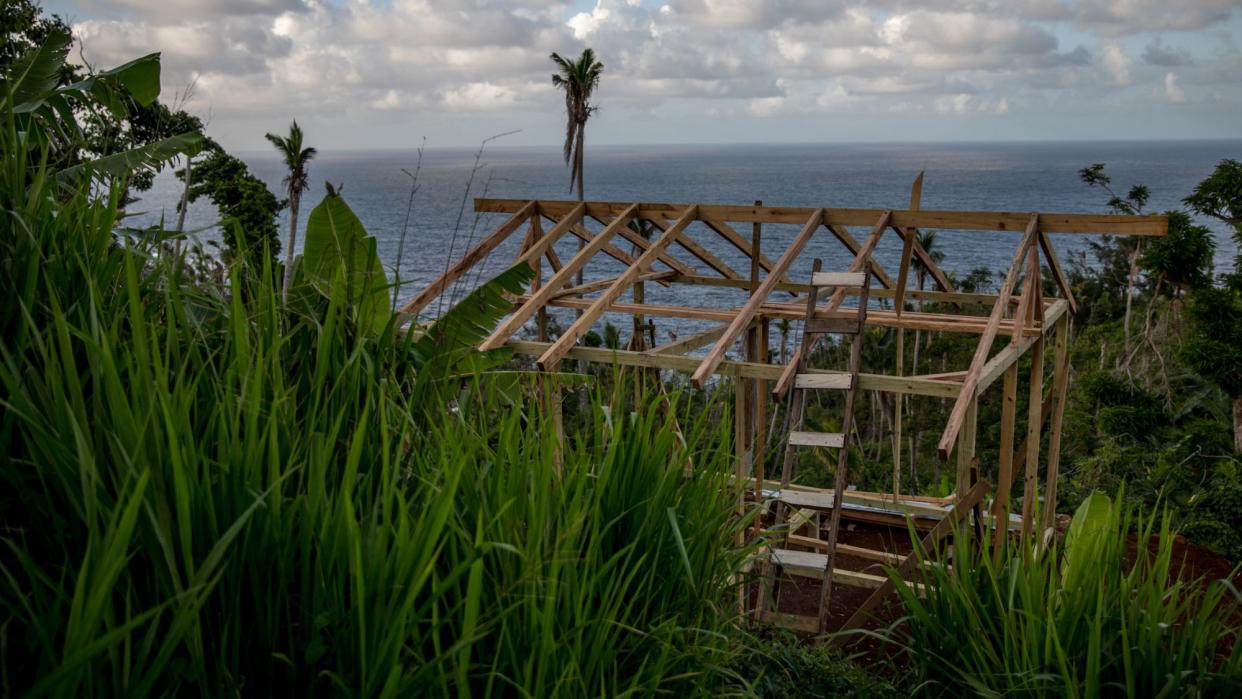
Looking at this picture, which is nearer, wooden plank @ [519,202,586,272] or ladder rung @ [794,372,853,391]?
ladder rung @ [794,372,853,391]

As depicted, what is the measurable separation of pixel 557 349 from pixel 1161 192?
128658mm

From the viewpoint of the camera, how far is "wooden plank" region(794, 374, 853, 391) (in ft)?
23.2

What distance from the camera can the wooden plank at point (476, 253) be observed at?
8289 millimetres

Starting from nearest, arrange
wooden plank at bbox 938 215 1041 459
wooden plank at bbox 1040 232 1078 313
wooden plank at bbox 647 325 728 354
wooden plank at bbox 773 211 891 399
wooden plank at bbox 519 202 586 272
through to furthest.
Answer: wooden plank at bbox 938 215 1041 459 → wooden plank at bbox 773 211 891 399 → wooden plank at bbox 1040 232 1078 313 → wooden plank at bbox 519 202 586 272 → wooden plank at bbox 647 325 728 354

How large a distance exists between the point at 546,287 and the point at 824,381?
2653 mm

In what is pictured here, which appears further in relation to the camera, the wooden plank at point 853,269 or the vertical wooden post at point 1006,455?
the vertical wooden post at point 1006,455

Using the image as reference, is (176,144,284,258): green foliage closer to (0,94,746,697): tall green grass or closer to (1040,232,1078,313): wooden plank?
(1040,232,1078,313): wooden plank

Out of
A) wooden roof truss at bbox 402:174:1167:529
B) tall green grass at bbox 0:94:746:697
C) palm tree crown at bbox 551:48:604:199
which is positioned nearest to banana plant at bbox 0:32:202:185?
tall green grass at bbox 0:94:746:697

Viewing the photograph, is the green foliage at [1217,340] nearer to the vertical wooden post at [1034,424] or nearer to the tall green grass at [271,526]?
the vertical wooden post at [1034,424]

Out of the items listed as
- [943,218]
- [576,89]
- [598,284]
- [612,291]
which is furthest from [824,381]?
[576,89]

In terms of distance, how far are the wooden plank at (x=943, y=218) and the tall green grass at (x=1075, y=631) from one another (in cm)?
395

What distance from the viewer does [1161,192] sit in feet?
381

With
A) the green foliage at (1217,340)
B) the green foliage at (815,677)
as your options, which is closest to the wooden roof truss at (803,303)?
the green foliage at (815,677)

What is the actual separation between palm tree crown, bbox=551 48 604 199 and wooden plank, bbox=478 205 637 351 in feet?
77.0
